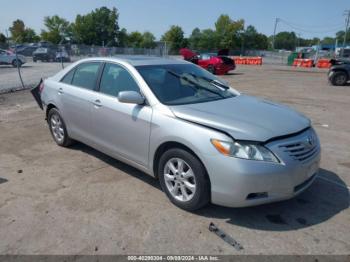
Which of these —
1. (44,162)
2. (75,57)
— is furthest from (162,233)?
(75,57)

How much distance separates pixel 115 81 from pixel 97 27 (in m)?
93.7

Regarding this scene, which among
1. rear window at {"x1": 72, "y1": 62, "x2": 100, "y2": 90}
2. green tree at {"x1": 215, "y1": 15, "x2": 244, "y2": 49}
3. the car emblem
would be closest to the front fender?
the car emblem

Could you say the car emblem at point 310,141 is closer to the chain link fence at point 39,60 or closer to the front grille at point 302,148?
the front grille at point 302,148

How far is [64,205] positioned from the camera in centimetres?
363

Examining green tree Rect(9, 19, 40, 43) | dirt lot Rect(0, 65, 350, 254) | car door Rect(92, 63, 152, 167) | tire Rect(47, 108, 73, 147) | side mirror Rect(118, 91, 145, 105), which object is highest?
green tree Rect(9, 19, 40, 43)

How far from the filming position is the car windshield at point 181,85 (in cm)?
384

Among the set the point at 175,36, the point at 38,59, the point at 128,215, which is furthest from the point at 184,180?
the point at 175,36

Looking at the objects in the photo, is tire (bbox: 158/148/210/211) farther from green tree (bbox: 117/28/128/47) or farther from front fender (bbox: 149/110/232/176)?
green tree (bbox: 117/28/128/47)

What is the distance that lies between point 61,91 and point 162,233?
317cm

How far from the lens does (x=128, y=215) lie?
3.44 metres

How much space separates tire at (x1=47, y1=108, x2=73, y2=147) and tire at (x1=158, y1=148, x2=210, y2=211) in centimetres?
243

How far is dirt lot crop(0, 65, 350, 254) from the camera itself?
292 centimetres

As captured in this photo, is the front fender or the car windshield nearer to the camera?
the front fender

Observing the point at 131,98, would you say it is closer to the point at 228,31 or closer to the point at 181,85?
the point at 181,85
